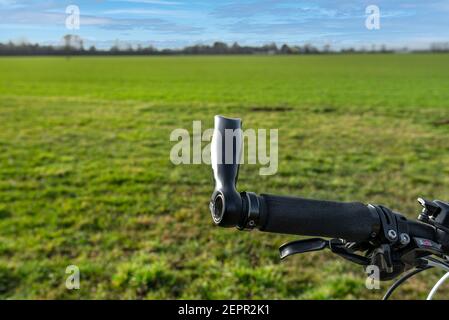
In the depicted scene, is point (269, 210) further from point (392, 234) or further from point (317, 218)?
point (392, 234)

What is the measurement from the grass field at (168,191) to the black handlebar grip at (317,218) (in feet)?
10.3

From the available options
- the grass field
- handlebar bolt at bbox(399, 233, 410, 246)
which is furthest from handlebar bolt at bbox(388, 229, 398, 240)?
the grass field

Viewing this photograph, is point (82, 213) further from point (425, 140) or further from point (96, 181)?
point (425, 140)

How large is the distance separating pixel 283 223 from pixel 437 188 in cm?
668

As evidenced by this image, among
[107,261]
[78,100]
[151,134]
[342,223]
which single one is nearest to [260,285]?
[107,261]

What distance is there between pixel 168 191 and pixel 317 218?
581cm

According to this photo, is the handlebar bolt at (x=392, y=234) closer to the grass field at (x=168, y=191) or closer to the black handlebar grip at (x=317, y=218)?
the black handlebar grip at (x=317, y=218)

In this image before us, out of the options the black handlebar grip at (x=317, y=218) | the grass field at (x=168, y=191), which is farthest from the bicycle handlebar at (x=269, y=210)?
the grass field at (x=168, y=191)

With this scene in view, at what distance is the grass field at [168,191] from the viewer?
4348 mm

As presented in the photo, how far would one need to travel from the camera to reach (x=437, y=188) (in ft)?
23.4

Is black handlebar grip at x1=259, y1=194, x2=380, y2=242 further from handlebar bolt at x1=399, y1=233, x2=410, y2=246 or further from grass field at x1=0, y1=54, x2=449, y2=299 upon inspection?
grass field at x1=0, y1=54, x2=449, y2=299

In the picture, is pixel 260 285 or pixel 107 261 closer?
pixel 260 285

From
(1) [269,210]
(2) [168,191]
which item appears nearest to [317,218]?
(1) [269,210]

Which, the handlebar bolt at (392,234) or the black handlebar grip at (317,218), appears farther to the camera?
the handlebar bolt at (392,234)
